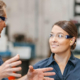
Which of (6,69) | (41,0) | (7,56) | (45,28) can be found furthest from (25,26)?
(6,69)

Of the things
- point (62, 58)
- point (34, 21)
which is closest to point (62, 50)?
point (62, 58)

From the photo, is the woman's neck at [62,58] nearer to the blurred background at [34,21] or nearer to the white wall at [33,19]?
the blurred background at [34,21]

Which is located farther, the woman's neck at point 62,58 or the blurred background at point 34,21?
the blurred background at point 34,21

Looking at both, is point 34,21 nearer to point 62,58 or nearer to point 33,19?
point 33,19

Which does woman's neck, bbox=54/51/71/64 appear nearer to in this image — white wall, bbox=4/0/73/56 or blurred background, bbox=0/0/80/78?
blurred background, bbox=0/0/80/78

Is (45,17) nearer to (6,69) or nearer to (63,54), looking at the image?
(63,54)

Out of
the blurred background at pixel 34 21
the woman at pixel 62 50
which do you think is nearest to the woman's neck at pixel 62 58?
the woman at pixel 62 50

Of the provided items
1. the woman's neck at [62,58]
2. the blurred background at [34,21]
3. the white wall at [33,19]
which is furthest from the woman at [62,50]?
the white wall at [33,19]

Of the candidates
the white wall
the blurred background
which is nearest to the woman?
the blurred background

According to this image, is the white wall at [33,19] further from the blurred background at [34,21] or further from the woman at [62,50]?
the woman at [62,50]

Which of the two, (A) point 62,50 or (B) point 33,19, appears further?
(B) point 33,19

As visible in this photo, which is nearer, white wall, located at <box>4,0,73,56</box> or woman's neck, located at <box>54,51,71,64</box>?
woman's neck, located at <box>54,51,71,64</box>

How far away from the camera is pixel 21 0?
5.16 m

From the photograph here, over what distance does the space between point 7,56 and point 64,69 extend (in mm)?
3109
